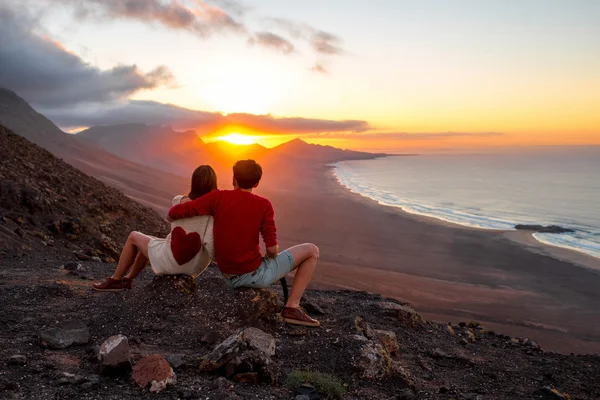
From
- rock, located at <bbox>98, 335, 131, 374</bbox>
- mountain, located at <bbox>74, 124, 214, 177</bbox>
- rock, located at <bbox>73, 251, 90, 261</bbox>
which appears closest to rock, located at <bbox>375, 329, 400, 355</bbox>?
rock, located at <bbox>98, 335, 131, 374</bbox>

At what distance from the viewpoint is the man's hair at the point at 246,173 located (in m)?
5.21

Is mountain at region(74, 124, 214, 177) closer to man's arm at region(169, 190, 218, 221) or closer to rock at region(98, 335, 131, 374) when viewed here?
man's arm at region(169, 190, 218, 221)

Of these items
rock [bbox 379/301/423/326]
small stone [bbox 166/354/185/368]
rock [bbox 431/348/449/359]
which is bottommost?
rock [bbox 431/348/449/359]

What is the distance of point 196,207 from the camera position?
5215 mm

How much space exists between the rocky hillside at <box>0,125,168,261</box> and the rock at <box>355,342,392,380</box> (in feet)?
25.6

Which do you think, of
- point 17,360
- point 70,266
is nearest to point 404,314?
point 17,360

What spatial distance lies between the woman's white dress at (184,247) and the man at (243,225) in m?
0.11

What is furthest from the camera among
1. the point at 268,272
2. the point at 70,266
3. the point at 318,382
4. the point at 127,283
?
the point at 70,266

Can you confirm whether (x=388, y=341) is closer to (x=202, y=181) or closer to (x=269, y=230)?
(x=269, y=230)

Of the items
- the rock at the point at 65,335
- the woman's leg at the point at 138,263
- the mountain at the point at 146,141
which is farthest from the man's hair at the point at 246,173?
the mountain at the point at 146,141

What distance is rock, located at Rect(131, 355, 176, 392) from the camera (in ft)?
12.9

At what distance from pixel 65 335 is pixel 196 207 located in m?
1.85

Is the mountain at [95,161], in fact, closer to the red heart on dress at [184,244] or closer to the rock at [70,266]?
the rock at [70,266]

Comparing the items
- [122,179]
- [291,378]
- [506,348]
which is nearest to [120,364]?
[291,378]
